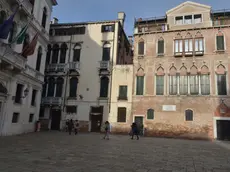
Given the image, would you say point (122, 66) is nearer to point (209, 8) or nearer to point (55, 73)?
point (55, 73)

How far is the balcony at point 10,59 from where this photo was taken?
1367 centimetres

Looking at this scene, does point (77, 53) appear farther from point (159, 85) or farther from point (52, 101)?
point (159, 85)

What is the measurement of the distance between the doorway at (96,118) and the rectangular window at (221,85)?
12462 millimetres

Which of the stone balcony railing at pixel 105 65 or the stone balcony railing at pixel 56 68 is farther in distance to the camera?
the stone balcony railing at pixel 56 68

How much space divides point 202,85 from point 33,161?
59.6 feet

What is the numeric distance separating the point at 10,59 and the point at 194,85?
16.9 metres

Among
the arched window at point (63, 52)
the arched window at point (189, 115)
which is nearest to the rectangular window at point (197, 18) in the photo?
the arched window at point (189, 115)

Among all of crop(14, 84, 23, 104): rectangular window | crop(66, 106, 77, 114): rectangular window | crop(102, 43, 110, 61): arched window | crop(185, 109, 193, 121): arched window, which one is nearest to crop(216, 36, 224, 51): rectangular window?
crop(185, 109, 193, 121): arched window

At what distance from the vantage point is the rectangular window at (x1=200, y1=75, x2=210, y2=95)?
20.6m

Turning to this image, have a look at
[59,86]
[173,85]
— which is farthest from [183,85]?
[59,86]

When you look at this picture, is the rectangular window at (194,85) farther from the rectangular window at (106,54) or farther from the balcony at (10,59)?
the balcony at (10,59)

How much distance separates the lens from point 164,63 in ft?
73.8

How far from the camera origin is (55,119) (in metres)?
24.6

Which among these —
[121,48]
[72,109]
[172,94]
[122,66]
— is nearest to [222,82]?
[172,94]
